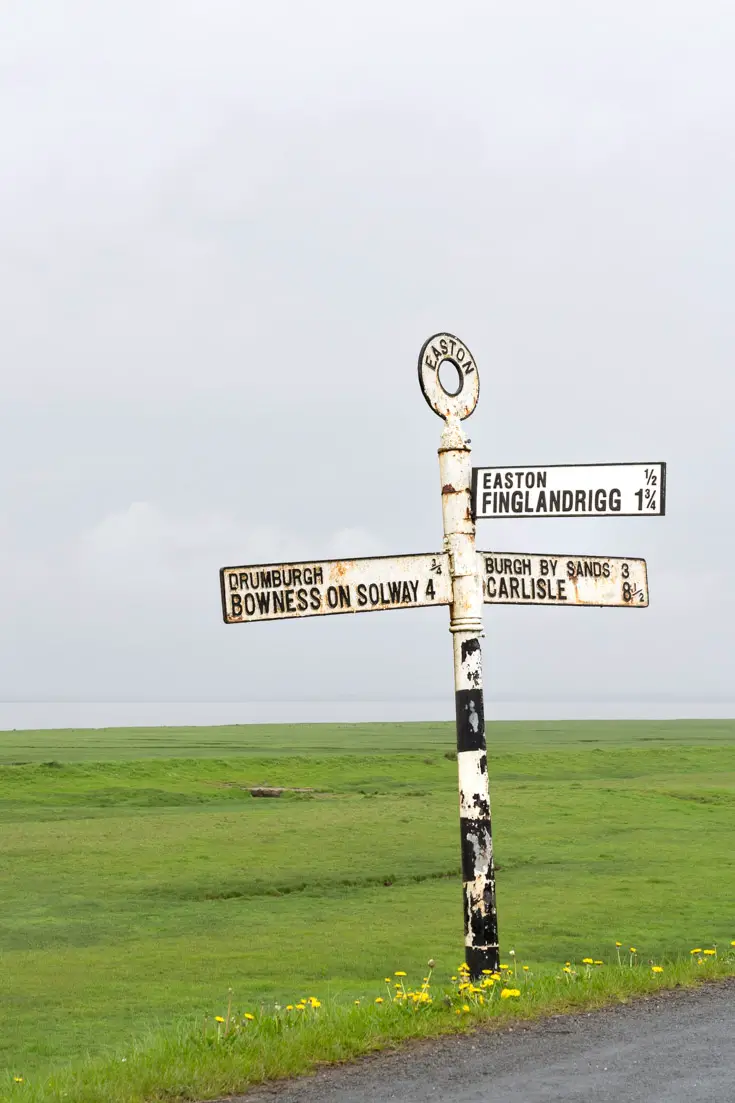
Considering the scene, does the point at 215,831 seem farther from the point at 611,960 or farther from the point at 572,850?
the point at 611,960

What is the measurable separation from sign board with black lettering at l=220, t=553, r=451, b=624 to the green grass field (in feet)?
13.2

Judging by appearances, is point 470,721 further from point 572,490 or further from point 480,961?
point 572,490

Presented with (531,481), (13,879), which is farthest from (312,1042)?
(13,879)

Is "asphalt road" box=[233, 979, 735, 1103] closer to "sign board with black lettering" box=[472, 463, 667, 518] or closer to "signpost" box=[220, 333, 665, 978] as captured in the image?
"signpost" box=[220, 333, 665, 978]

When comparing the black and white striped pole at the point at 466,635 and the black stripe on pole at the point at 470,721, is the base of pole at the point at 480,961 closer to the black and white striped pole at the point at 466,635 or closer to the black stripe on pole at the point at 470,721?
the black and white striped pole at the point at 466,635

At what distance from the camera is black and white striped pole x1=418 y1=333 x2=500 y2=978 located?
7809mm

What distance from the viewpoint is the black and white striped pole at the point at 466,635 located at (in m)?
7.81

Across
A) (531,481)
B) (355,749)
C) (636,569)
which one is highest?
(531,481)

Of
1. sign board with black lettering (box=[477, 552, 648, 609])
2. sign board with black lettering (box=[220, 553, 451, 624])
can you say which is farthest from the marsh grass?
sign board with black lettering (box=[477, 552, 648, 609])

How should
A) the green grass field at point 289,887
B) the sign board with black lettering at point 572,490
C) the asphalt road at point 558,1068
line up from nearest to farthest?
the asphalt road at point 558,1068 → the sign board with black lettering at point 572,490 → the green grass field at point 289,887

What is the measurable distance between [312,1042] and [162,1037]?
1.15 m

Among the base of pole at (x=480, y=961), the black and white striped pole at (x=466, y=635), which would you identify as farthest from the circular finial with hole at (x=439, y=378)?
the base of pole at (x=480, y=961)

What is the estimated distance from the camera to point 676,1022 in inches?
278

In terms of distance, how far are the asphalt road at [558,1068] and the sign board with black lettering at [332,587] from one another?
266 cm
